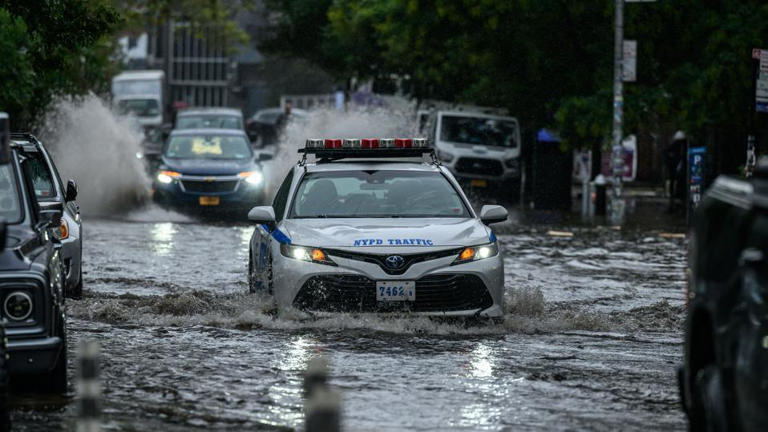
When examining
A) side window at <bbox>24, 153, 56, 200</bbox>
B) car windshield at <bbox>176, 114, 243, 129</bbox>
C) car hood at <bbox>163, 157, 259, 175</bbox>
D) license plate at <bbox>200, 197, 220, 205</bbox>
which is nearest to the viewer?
side window at <bbox>24, 153, 56, 200</bbox>

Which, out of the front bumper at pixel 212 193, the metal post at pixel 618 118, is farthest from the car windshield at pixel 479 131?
the front bumper at pixel 212 193

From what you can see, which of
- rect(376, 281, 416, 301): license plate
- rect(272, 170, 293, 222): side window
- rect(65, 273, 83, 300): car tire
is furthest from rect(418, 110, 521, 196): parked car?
rect(376, 281, 416, 301): license plate

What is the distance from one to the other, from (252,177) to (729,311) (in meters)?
23.3

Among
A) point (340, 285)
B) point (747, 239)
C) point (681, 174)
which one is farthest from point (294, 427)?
point (681, 174)

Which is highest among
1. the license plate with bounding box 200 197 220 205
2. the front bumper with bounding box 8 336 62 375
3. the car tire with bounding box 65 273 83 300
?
the front bumper with bounding box 8 336 62 375

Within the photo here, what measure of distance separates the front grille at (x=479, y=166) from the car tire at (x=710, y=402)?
29.9 meters

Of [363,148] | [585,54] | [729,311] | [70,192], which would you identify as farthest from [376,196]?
[585,54]

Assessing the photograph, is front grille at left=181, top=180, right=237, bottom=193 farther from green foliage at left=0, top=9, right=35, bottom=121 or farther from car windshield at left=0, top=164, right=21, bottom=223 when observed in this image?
car windshield at left=0, top=164, right=21, bottom=223

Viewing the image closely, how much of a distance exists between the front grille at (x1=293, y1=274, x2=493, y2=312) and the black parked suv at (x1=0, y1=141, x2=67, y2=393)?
3425 millimetres

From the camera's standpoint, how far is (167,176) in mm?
29500

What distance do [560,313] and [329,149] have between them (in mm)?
2575

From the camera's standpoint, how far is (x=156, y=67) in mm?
125938

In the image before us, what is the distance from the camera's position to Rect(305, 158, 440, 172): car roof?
1459 centimetres

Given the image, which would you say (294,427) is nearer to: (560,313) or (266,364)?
(266,364)
